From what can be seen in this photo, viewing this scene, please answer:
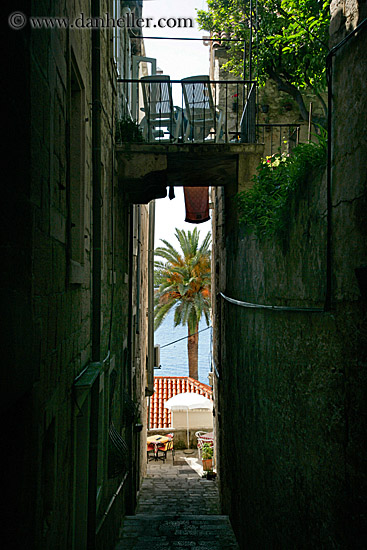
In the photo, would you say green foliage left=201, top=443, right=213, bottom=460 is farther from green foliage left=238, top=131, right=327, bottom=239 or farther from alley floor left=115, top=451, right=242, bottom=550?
green foliage left=238, top=131, right=327, bottom=239

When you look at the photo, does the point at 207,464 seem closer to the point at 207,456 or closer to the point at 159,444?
the point at 207,456

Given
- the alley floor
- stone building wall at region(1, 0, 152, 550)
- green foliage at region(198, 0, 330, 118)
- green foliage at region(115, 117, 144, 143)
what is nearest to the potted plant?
the alley floor

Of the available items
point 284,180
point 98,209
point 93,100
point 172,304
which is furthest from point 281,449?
point 172,304

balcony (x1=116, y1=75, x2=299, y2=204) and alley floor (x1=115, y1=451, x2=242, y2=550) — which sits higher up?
balcony (x1=116, y1=75, x2=299, y2=204)

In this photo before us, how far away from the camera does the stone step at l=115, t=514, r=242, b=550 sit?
671 centimetres

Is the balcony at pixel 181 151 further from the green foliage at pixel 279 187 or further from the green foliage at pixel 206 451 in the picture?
the green foliage at pixel 206 451

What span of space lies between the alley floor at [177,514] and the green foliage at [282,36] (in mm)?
6329

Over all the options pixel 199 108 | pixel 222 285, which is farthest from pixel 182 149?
pixel 222 285

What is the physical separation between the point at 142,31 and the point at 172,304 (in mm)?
11265

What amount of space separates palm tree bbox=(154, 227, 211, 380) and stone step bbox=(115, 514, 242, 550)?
40.0ft

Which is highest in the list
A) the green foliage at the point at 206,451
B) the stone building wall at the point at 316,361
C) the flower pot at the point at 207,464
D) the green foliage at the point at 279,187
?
the green foliage at the point at 279,187

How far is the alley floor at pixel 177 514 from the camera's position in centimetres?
691

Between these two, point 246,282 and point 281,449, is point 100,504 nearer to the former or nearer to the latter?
point 281,449

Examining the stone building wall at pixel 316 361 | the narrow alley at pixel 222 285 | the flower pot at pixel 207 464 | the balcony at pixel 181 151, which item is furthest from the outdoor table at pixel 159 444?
the stone building wall at pixel 316 361
